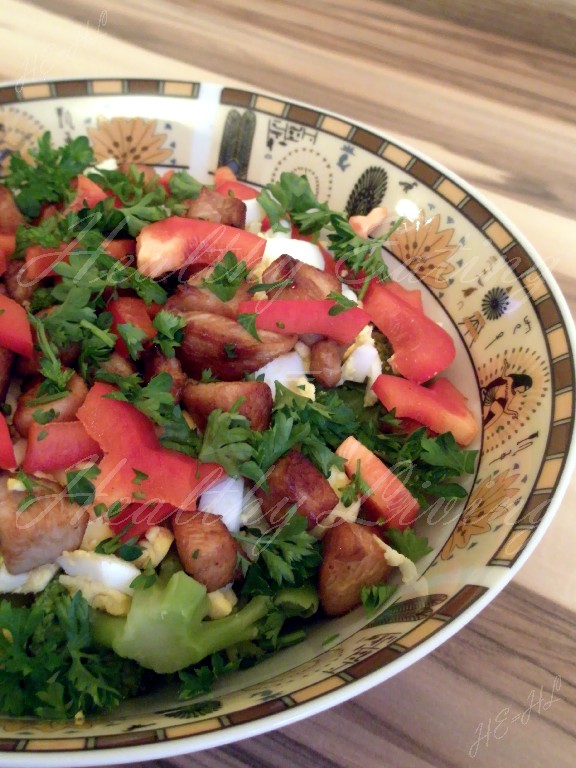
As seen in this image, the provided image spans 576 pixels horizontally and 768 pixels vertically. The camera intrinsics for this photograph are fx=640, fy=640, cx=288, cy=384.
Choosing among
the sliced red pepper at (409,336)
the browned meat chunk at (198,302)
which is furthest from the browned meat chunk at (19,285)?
Answer: the sliced red pepper at (409,336)

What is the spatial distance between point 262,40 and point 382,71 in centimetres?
58

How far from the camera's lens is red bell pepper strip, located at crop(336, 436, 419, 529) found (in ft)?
4.98

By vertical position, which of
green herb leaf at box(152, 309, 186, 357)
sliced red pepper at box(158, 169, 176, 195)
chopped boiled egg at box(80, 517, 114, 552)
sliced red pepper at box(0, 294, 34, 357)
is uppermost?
sliced red pepper at box(158, 169, 176, 195)

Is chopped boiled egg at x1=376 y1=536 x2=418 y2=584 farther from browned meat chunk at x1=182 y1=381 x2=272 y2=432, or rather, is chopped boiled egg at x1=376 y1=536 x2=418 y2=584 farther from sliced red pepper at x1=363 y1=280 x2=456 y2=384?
sliced red pepper at x1=363 y1=280 x2=456 y2=384

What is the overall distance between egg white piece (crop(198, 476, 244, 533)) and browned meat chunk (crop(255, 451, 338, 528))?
6 centimetres

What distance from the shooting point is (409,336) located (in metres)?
1.78

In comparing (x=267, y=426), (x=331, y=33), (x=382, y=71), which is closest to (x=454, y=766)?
(x=267, y=426)

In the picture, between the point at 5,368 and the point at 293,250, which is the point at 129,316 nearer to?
the point at 5,368

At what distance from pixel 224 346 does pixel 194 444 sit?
25 centimetres

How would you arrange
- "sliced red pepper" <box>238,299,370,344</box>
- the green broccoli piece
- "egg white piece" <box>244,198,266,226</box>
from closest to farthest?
the green broccoli piece, "sliced red pepper" <box>238,299,370,344</box>, "egg white piece" <box>244,198,266,226</box>

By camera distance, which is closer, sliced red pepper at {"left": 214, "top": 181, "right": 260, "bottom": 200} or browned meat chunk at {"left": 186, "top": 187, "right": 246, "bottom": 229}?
browned meat chunk at {"left": 186, "top": 187, "right": 246, "bottom": 229}

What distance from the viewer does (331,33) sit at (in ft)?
10.2

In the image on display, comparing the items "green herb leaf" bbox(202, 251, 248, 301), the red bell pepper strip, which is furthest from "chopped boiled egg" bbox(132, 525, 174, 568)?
"green herb leaf" bbox(202, 251, 248, 301)

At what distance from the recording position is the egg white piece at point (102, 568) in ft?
4.39
